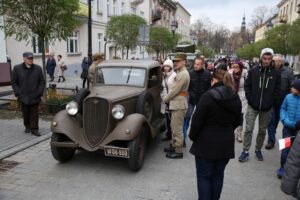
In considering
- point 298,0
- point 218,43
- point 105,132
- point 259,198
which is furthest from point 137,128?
point 218,43

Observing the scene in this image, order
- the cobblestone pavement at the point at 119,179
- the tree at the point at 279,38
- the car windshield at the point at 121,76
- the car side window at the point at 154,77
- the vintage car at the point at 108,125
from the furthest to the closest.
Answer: the tree at the point at 279,38 < the car side window at the point at 154,77 < the car windshield at the point at 121,76 < the vintage car at the point at 108,125 < the cobblestone pavement at the point at 119,179

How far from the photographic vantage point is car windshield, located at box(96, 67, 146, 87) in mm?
6062

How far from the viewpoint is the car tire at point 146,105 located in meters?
5.48

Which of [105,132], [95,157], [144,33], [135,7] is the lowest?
[95,157]

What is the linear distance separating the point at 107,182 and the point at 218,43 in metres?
74.8

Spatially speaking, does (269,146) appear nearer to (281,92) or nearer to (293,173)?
(281,92)

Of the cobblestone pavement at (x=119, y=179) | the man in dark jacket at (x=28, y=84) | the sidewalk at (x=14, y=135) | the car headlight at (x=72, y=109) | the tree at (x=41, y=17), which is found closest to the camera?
the cobblestone pavement at (x=119, y=179)

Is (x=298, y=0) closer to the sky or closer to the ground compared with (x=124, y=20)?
closer to the sky

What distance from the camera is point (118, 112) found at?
4945 mm

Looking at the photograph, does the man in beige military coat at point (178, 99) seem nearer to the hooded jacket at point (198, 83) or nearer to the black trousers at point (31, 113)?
the hooded jacket at point (198, 83)

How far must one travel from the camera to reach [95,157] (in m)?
5.58

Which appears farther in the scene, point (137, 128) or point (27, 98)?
point (27, 98)

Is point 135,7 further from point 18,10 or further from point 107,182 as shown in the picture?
point 107,182

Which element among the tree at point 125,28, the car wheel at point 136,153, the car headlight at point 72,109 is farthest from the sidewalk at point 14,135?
the tree at point 125,28
